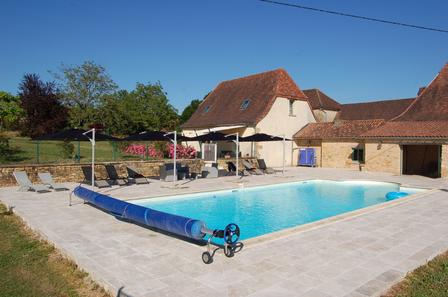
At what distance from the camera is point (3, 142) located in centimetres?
2123

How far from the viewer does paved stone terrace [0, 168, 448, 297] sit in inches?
232

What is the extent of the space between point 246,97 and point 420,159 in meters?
16.5

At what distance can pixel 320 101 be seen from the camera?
48188mm

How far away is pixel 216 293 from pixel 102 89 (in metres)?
59.7

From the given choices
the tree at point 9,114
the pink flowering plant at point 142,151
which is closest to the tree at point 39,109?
the tree at point 9,114

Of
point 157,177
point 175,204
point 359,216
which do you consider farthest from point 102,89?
point 359,216

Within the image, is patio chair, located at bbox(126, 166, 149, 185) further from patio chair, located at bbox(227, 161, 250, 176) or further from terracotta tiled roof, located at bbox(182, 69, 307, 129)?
terracotta tiled roof, located at bbox(182, 69, 307, 129)

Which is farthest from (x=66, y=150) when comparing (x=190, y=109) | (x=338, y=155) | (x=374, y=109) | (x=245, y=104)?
(x=190, y=109)

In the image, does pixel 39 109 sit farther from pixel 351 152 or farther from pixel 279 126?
pixel 351 152

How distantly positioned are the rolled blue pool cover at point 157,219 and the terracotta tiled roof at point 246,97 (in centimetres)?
2061

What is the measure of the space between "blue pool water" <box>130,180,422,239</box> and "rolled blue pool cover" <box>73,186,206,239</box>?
347cm

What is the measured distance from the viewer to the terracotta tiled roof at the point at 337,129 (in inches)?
1168

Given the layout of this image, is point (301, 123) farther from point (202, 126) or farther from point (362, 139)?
point (202, 126)

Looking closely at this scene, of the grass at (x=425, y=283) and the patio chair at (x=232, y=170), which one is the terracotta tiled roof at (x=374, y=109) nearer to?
the patio chair at (x=232, y=170)
